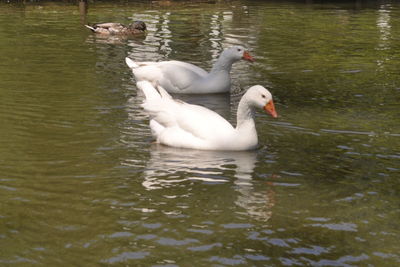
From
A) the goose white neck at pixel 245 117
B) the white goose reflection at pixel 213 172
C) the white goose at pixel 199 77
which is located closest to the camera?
the white goose reflection at pixel 213 172

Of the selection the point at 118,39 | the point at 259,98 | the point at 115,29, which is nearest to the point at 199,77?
the point at 259,98

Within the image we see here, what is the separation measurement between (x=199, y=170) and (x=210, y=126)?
1.07 metres

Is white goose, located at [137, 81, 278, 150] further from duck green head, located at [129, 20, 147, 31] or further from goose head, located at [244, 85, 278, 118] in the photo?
duck green head, located at [129, 20, 147, 31]

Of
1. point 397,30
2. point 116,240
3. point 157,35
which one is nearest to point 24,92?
point 116,240

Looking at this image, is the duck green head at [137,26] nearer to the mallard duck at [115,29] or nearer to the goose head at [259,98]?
the mallard duck at [115,29]

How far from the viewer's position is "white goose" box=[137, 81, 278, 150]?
38.8ft

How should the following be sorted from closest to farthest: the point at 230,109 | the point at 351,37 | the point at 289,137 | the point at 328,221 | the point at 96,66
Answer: the point at 328,221 → the point at 289,137 → the point at 230,109 → the point at 96,66 → the point at 351,37

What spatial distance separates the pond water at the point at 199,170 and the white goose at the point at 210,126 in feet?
0.52

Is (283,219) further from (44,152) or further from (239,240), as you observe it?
(44,152)

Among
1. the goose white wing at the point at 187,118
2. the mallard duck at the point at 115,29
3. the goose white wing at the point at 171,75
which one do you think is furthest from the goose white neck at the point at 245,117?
the mallard duck at the point at 115,29

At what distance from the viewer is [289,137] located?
13.0 meters

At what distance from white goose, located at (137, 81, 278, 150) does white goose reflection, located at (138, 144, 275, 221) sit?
4.7 inches

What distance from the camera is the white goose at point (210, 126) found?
11.8 m

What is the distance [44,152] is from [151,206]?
2.74 m
